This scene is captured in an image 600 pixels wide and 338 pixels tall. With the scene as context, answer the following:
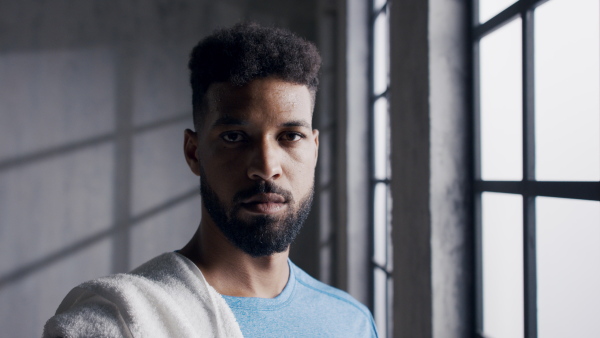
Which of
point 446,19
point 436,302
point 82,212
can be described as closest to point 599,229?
point 436,302

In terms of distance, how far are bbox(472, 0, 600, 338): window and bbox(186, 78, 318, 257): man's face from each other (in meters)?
0.52

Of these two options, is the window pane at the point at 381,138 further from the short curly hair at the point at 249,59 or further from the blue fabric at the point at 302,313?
the short curly hair at the point at 249,59

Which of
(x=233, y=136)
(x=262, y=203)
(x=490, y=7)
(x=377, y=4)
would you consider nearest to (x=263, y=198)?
(x=262, y=203)

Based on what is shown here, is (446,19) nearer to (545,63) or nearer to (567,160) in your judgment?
(545,63)

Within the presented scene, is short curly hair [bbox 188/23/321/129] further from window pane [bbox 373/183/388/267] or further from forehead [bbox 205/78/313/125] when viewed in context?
window pane [bbox 373/183/388/267]

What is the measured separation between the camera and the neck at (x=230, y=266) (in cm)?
93

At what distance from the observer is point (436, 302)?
1311 millimetres

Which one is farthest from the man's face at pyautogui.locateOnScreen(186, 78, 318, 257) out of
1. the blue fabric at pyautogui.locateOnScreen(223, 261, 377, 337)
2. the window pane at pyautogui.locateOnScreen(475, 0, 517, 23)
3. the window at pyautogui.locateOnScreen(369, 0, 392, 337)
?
the window at pyautogui.locateOnScreen(369, 0, 392, 337)

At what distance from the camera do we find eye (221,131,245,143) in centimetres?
88

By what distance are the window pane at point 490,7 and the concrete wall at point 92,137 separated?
212 cm

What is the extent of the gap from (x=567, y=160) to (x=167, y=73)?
2.81m

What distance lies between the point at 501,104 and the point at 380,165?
1.34 meters

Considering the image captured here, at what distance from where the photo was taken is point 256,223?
89cm

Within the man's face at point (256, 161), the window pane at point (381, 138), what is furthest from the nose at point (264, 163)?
the window pane at point (381, 138)
